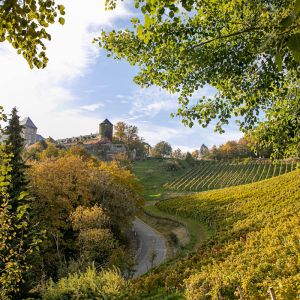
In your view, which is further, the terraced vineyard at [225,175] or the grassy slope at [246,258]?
the terraced vineyard at [225,175]

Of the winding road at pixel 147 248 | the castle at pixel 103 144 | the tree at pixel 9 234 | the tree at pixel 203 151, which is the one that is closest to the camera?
the tree at pixel 9 234

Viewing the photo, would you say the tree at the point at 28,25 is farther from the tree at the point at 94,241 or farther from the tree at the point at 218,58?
the tree at the point at 94,241

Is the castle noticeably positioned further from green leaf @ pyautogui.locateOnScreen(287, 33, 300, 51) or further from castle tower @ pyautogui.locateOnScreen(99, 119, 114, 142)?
green leaf @ pyautogui.locateOnScreen(287, 33, 300, 51)

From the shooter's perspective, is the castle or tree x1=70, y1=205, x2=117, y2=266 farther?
the castle

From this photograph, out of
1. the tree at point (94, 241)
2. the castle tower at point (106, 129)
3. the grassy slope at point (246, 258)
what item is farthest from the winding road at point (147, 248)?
the castle tower at point (106, 129)

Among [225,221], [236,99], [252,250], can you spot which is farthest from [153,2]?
[225,221]

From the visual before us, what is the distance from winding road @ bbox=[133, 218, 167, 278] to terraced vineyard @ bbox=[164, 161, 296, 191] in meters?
32.1

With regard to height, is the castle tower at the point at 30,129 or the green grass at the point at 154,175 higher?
the castle tower at the point at 30,129

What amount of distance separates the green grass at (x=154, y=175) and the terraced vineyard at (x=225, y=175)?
3.13 meters

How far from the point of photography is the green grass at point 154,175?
7789cm

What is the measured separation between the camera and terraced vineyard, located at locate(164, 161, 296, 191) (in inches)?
2977

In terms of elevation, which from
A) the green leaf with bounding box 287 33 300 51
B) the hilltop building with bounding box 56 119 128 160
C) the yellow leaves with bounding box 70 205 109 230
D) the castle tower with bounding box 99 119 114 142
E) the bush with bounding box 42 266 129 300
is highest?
the castle tower with bounding box 99 119 114 142

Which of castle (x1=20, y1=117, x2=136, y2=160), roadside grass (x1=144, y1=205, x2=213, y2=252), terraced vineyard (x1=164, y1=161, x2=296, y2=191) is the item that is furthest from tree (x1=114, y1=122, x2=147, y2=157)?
roadside grass (x1=144, y1=205, x2=213, y2=252)

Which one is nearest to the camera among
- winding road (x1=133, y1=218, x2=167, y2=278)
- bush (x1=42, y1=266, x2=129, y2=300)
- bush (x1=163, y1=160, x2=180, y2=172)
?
bush (x1=42, y1=266, x2=129, y2=300)
